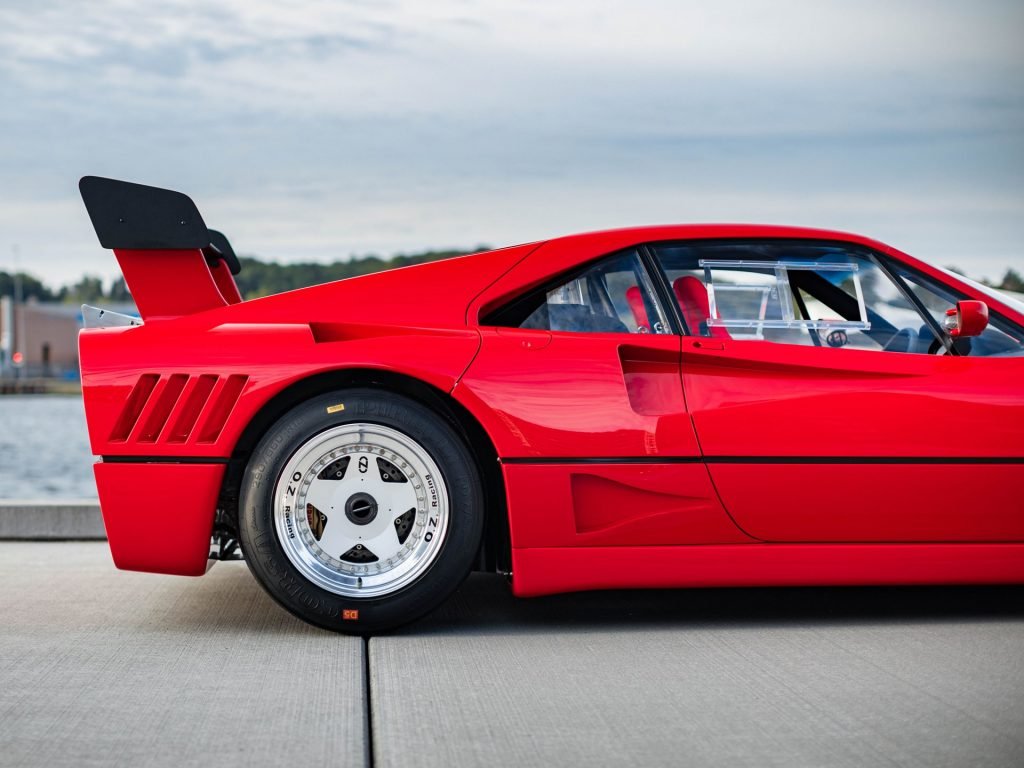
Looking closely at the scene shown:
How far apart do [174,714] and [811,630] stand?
211 centimetres

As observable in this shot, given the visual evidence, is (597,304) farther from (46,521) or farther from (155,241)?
(46,521)

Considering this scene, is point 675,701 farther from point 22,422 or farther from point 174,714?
point 22,422

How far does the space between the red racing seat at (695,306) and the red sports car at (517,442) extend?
0.05 feet

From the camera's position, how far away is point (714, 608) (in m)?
4.60

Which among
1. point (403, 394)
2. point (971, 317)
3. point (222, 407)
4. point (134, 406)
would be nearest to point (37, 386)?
point (134, 406)

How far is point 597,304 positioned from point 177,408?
1.41 metres

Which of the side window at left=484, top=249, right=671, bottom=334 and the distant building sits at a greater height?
the distant building

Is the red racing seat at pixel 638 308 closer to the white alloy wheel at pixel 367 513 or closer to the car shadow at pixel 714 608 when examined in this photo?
the white alloy wheel at pixel 367 513

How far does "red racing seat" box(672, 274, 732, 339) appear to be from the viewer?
13.9ft

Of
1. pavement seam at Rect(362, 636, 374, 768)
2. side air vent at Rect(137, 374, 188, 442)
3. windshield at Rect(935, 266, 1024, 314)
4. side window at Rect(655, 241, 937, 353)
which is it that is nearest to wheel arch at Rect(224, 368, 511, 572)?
side air vent at Rect(137, 374, 188, 442)

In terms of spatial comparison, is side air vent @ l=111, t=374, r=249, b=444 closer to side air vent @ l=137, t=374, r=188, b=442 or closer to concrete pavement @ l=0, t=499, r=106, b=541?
side air vent @ l=137, t=374, r=188, b=442

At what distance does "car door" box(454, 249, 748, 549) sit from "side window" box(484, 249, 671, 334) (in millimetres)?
93

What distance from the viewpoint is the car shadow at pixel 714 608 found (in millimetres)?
4312

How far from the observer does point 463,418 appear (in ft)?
13.7
